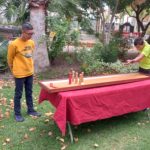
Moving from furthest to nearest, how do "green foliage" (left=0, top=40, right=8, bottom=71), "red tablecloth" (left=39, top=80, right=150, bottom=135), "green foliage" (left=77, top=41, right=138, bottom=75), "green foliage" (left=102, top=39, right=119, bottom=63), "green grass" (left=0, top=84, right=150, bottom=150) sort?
"green foliage" (left=102, top=39, right=119, bottom=63) → "green foliage" (left=0, top=40, right=8, bottom=71) → "green foliage" (left=77, top=41, right=138, bottom=75) → "green grass" (left=0, top=84, right=150, bottom=150) → "red tablecloth" (left=39, top=80, right=150, bottom=135)

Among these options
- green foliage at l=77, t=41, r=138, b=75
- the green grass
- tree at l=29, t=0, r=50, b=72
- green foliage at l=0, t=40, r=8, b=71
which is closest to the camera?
the green grass

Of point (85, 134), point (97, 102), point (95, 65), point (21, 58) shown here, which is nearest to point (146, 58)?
point (97, 102)

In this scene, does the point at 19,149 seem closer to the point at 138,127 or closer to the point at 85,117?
the point at 85,117

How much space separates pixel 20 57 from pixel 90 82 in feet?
4.28

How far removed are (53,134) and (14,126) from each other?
77cm

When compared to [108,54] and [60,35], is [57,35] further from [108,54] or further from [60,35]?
[108,54]

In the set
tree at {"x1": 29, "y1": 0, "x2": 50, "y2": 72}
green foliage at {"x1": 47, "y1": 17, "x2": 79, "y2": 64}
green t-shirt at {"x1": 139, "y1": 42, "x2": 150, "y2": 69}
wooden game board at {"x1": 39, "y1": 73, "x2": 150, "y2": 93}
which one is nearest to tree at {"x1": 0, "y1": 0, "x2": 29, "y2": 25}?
green foliage at {"x1": 47, "y1": 17, "x2": 79, "y2": 64}

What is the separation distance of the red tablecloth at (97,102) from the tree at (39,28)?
4117 mm

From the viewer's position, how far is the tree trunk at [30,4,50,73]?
9367 mm

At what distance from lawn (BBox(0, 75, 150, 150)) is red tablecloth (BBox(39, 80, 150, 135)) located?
0.39 meters

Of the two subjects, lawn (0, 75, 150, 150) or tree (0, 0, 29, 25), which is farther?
tree (0, 0, 29, 25)

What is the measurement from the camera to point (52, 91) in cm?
478

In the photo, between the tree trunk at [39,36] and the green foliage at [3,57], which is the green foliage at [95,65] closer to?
the tree trunk at [39,36]

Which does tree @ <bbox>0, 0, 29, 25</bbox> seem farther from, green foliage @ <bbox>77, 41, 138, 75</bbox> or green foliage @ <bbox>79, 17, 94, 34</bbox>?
green foliage @ <bbox>79, 17, 94, 34</bbox>
